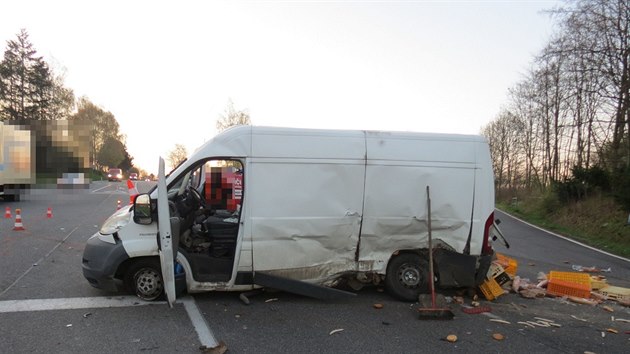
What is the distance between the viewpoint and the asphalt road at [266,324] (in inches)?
173

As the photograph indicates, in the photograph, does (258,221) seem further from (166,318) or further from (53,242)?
(53,242)

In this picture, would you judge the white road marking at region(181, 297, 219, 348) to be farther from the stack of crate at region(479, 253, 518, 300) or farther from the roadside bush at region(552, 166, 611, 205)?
the roadside bush at region(552, 166, 611, 205)

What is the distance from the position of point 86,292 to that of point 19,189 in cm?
522

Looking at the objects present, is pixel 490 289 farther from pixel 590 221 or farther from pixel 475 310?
pixel 590 221

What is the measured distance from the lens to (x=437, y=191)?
233 inches

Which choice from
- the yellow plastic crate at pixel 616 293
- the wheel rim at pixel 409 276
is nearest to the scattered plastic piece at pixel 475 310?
the wheel rim at pixel 409 276

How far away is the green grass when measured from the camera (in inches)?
551

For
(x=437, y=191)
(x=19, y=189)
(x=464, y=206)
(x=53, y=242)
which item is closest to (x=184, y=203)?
(x=437, y=191)

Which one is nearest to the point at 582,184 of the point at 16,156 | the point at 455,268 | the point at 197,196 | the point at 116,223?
the point at 455,268

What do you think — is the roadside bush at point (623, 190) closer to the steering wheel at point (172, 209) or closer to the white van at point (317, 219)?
the white van at point (317, 219)

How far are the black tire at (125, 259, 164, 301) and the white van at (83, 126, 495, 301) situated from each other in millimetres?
12

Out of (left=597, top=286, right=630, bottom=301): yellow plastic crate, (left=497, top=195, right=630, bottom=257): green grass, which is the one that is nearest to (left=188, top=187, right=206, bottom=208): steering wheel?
(left=597, top=286, right=630, bottom=301): yellow plastic crate

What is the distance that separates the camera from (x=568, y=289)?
6.54m

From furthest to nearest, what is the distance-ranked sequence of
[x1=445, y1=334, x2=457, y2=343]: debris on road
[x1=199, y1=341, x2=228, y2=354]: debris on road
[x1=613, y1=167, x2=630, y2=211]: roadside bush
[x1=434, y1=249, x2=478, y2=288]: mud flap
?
[x1=613, y1=167, x2=630, y2=211]: roadside bush, [x1=434, y1=249, x2=478, y2=288]: mud flap, [x1=445, y1=334, x2=457, y2=343]: debris on road, [x1=199, y1=341, x2=228, y2=354]: debris on road
